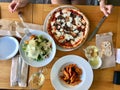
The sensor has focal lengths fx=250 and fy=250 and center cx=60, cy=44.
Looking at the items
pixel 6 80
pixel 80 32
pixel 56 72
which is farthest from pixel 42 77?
pixel 80 32

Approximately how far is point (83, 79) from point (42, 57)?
222 mm

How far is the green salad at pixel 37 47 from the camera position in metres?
1.18

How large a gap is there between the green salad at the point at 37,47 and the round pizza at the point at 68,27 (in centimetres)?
5

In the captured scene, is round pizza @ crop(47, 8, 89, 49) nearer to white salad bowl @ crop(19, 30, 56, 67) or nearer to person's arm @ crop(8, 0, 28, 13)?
white salad bowl @ crop(19, 30, 56, 67)

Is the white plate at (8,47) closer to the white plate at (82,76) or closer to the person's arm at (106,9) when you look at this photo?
the white plate at (82,76)

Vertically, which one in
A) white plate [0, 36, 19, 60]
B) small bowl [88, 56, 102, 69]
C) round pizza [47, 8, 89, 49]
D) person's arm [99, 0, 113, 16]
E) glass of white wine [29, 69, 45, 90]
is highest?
person's arm [99, 0, 113, 16]

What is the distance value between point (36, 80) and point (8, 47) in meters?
0.21

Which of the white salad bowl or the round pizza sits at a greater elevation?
the round pizza

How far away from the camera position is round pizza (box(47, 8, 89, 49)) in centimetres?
120

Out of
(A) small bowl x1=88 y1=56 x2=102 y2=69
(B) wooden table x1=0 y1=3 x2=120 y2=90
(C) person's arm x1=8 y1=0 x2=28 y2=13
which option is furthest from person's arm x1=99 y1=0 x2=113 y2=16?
(C) person's arm x1=8 y1=0 x2=28 y2=13

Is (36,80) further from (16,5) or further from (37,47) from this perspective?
(16,5)

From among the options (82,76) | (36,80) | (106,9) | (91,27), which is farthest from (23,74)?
(106,9)

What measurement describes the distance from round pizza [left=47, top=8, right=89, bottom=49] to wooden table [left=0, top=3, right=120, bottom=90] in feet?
0.11

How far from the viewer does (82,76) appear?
120cm
